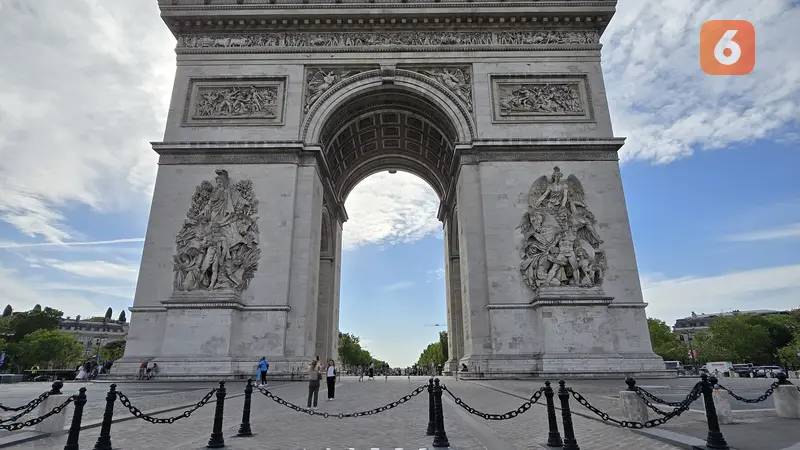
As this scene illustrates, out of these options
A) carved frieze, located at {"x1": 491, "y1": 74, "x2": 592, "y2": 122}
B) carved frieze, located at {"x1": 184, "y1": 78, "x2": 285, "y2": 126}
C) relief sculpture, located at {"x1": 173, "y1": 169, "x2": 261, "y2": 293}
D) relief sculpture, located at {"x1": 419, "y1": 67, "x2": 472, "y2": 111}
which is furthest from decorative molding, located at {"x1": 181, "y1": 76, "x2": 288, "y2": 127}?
carved frieze, located at {"x1": 491, "y1": 74, "x2": 592, "y2": 122}

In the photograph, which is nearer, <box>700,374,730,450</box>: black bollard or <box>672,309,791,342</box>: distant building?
<box>700,374,730,450</box>: black bollard

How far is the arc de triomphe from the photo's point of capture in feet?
57.0

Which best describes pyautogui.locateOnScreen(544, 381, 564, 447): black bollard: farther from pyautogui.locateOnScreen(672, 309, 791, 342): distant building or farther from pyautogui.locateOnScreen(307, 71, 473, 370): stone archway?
pyautogui.locateOnScreen(672, 309, 791, 342): distant building

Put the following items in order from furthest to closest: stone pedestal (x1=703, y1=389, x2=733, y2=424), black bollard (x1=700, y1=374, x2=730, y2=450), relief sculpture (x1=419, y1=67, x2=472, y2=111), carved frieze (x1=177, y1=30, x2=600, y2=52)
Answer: carved frieze (x1=177, y1=30, x2=600, y2=52), relief sculpture (x1=419, y1=67, x2=472, y2=111), stone pedestal (x1=703, y1=389, x2=733, y2=424), black bollard (x1=700, y1=374, x2=730, y2=450)

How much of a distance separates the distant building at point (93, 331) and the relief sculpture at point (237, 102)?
322 feet

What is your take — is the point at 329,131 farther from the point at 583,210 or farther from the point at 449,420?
the point at 449,420

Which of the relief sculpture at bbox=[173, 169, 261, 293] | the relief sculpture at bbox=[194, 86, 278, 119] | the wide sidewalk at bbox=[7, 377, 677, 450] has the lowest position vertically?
the wide sidewalk at bbox=[7, 377, 677, 450]

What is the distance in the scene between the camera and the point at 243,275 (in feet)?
60.1

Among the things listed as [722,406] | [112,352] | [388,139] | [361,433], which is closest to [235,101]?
[388,139]

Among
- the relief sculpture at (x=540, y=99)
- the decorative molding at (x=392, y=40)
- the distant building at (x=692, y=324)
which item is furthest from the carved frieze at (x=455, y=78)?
the distant building at (x=692, y=324)

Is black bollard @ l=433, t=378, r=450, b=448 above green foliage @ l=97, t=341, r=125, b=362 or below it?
below

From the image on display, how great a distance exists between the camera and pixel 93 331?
346 feet

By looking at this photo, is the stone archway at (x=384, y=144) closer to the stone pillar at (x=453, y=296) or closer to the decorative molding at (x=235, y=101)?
the stone pillar at (x=453, y=296)

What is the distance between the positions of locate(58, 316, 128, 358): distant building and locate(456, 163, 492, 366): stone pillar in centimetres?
10446
